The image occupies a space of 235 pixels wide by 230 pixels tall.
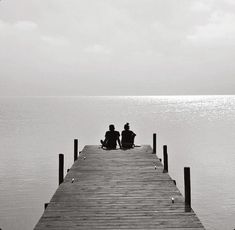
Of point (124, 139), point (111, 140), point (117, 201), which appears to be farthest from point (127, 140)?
point (117, 201)

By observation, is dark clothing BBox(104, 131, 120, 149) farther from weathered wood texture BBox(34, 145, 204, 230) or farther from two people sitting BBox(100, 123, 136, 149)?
weathered wood texture BBox(34, 145, 204, 230)

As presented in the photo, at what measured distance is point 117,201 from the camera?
1245 cm

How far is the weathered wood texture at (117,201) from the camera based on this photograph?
1043 centimetres

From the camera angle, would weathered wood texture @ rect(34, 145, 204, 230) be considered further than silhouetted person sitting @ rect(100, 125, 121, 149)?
No

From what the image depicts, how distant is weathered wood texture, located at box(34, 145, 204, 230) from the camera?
34.2 ft

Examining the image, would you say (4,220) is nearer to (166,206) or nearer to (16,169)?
(166,206)

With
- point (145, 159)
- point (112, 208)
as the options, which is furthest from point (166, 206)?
point (145, 159)

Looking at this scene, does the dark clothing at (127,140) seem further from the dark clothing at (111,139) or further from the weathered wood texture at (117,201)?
the weathered wood texture at (117,201)

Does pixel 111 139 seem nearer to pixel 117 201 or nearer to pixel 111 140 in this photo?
pixel 111 140

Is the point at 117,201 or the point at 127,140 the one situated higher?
the point at 127,140

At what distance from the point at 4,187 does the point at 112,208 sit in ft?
67.2

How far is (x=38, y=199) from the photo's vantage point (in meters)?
27.4

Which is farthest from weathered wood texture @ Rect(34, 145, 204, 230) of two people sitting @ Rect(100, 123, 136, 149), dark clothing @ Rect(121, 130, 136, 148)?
dark clothing @ Rect(121, 130, 136, 148)

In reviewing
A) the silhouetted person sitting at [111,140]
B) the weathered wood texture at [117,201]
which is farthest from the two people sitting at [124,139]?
the weathered wood texture at [117,201]
